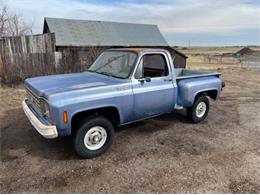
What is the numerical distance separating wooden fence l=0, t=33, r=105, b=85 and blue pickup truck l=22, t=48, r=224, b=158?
6.90 m

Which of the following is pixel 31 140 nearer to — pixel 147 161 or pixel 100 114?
pixel 100 114

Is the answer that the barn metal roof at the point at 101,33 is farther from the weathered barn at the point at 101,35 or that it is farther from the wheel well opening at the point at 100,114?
the wheel well opening at the point at 100,114

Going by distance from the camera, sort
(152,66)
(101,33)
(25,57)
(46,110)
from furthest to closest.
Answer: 1. (101,33)
2. (25,57)
3. (152,66)
4. (46,110)

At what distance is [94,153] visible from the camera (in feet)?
12.9

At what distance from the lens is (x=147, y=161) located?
3809mm

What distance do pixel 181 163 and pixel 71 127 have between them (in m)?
1.96

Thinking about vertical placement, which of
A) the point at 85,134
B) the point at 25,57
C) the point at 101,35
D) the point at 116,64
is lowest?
the point at 85,134

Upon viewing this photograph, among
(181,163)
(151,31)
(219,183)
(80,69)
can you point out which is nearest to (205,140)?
(181,163)

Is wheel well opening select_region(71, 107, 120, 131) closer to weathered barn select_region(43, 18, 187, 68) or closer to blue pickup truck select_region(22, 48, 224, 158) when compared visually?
blue pickup truck select_region(22, 48, 224, 158)

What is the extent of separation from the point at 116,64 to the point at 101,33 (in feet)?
50.8

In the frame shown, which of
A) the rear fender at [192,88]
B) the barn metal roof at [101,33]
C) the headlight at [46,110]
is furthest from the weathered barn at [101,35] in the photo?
the headlight at [46,110]

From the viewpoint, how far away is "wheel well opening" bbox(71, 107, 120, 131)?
12.4ft

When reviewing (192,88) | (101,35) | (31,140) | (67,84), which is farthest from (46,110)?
(101,35)

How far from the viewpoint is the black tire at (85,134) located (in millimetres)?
3711
